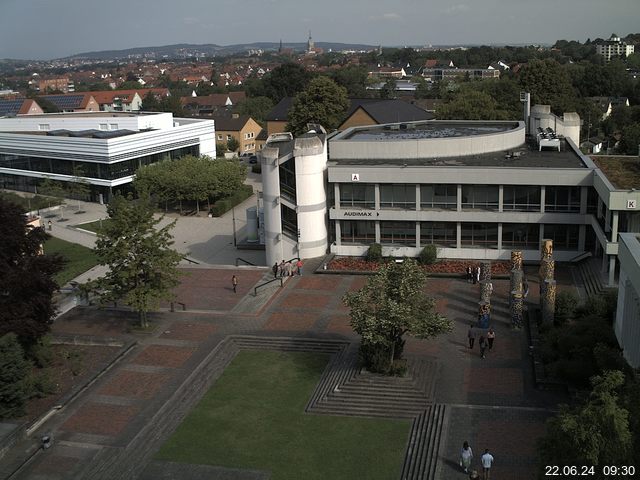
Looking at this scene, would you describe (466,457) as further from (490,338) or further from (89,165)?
(89,165)

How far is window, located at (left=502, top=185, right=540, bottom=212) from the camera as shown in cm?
4316

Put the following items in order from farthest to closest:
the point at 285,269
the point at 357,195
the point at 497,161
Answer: the point at 497,161 < the point at 357,195 < the point at 285,269

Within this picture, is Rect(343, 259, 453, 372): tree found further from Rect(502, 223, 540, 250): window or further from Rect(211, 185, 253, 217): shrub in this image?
Rect(211, 185, 253, 217): shrub

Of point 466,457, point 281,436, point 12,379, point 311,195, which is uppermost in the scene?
point 311,195

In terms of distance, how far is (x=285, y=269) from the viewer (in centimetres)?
4272

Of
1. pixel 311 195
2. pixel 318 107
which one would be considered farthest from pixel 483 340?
pixel 318 107

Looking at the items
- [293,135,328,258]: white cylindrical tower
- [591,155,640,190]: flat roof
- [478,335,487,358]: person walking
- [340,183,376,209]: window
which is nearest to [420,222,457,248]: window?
[340,183,376,209]: window

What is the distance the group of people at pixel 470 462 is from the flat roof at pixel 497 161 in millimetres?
25061

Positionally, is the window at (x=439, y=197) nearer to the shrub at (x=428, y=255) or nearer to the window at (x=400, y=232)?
the window at (x=400, y=232)

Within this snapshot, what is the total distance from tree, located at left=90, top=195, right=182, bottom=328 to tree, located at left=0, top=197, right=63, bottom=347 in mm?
2797

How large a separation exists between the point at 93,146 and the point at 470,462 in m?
57.6

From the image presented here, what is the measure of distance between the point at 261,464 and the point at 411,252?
23.5 m

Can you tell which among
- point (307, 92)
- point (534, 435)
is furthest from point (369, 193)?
point (307, 92)

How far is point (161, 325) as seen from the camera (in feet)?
119
